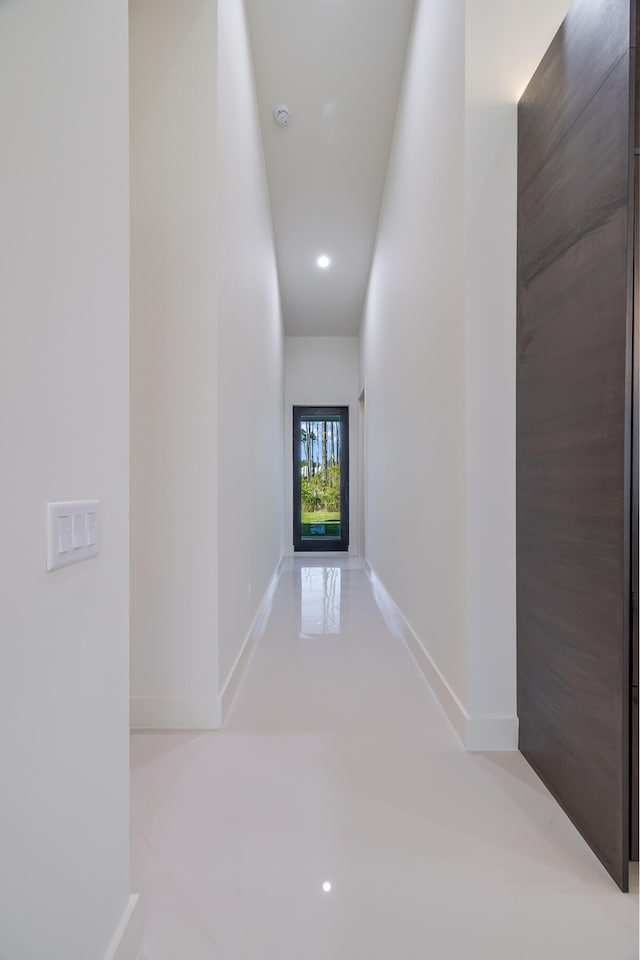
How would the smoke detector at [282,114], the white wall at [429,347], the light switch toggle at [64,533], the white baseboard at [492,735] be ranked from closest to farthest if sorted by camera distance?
the light switch toggle at [64,533], the white baseboard at [492,735], the white wall at [429,347], the smoke detector at [282,114]

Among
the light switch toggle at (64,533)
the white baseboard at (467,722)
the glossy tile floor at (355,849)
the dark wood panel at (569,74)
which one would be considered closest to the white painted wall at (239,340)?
the glossy tile floor at (355,849)

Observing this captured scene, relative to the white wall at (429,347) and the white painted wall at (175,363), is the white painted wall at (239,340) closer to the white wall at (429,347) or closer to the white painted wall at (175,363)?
the white painted wall at (175,363)

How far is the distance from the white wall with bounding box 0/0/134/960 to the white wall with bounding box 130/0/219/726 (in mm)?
1013

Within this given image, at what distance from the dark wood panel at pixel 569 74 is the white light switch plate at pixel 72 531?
166 centimetres

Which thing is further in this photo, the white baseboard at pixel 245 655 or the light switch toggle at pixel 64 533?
the white baseboard at pixel 245 655

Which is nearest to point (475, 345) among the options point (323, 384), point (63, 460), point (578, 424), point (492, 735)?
point (578, 424)

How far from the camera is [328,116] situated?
3.70 m

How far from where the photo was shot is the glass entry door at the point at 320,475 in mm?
7625

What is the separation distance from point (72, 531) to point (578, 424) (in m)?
1.35

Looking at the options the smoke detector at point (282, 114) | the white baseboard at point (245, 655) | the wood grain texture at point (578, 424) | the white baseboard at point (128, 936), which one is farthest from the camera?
the smoke detector at point (282, 114)

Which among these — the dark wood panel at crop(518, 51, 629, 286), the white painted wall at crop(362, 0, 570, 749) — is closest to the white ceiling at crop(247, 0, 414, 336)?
the white painted wall at crop(362, 0, 570, 749)

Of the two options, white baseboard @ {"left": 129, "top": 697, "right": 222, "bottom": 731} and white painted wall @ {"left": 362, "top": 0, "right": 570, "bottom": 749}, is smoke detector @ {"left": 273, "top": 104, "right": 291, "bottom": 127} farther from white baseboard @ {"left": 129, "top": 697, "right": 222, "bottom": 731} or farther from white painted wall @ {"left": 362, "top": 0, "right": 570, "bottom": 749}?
white baseboard @ {"left": 129, "top": 697, "right": 222, "bottom": 731}

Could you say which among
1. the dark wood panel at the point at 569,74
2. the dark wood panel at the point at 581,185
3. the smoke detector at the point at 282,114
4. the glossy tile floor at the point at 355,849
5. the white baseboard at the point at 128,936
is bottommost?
the glossy tile floor at the point at 355,849

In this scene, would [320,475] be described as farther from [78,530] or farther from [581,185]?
[78,530]
